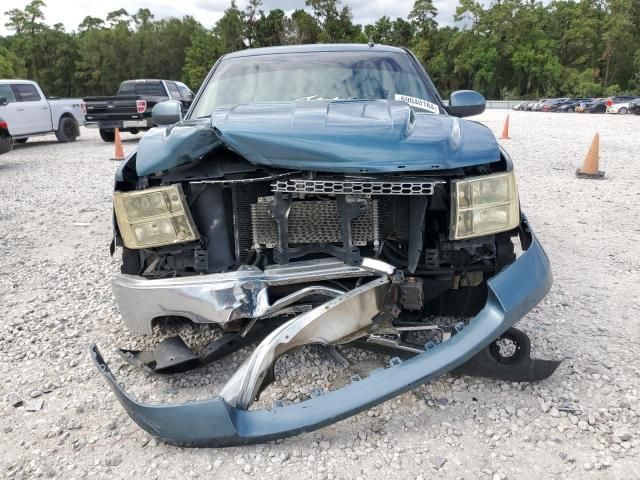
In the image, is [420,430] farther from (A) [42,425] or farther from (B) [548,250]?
(B) [548,250]

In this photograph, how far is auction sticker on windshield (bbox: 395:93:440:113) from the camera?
320 centimetres

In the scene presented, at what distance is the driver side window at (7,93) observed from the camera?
12.2 m

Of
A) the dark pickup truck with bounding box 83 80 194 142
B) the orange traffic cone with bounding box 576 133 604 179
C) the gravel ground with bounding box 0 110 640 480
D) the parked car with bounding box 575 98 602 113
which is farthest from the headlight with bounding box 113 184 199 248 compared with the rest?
the parked car with bounding box 575 98 602 113

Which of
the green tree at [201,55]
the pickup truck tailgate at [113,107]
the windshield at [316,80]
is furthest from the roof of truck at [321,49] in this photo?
the green tree at [201,55]

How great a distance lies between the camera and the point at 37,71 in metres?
62.0

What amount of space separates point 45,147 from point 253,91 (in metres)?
12.3

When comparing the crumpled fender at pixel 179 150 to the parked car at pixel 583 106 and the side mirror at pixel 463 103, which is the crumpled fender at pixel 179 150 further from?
the parked car at pixel 583 106

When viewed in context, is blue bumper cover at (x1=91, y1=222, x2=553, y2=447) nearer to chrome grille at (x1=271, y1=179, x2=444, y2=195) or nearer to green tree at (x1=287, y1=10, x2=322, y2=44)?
chrome grille at (x1=271, y1=179, x2=444, y2=195)

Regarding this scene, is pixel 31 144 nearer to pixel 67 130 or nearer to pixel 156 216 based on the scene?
pixel 67 130

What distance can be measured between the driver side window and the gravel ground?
986cm

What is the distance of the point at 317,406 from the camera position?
6.20ft

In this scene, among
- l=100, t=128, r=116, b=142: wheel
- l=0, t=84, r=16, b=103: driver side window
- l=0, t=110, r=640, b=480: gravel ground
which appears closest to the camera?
l=0, t=110, r=640, b=480: gravel ground

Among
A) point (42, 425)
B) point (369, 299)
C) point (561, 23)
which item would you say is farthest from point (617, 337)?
point (561, 23)

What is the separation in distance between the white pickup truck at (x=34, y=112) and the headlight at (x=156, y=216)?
11.8 m
